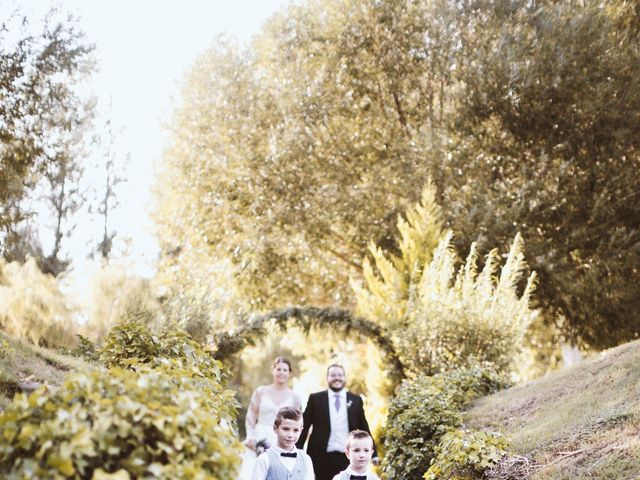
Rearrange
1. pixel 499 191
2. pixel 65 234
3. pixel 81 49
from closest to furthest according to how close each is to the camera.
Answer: pixel 81 49 → pixel 499 191 → pixel 65 234

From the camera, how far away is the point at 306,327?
1458 centimetres

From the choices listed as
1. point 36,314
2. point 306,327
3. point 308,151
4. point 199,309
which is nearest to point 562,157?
point 308,151

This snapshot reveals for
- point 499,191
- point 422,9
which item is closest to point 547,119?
point 499,191

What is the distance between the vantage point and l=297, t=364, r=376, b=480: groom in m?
7.75

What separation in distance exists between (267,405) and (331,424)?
921 mm

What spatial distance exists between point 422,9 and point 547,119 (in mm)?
4475

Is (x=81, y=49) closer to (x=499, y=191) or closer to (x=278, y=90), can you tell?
(x=278, y=90)

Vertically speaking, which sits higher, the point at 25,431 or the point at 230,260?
the point at 230,260

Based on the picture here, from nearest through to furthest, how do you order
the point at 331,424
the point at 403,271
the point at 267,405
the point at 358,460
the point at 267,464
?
the point at 267,464
the point at 358,460
the point at 331,424
the point at 267,405
the point at 403,271

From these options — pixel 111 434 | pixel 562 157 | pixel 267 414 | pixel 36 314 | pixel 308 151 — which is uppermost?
pixel 562 157

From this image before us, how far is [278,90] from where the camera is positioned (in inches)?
818

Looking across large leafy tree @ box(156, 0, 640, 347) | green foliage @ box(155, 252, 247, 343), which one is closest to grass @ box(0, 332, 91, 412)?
green foliage @ box(155, 252, 247, 343)

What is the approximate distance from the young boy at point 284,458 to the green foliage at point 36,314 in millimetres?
5103

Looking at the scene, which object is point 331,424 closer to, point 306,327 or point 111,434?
point 111,434
